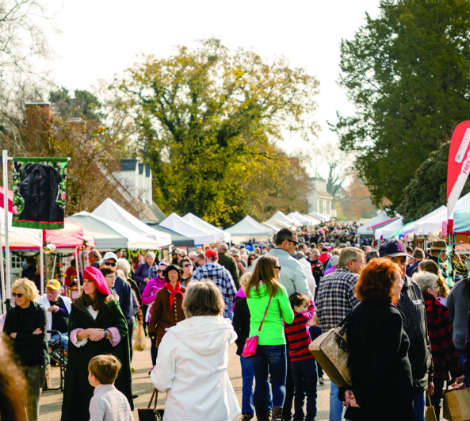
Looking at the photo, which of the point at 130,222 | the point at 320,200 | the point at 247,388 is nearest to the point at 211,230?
the point at 130,222

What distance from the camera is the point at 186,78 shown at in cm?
4247

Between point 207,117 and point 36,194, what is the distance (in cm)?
3312

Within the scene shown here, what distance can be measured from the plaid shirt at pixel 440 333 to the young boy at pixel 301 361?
1.23 metres

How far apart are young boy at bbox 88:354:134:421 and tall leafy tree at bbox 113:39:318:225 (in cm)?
3743

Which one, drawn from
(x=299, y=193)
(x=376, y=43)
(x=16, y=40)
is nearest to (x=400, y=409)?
(x=16, y=40)

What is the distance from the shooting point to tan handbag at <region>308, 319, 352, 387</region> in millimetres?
4660

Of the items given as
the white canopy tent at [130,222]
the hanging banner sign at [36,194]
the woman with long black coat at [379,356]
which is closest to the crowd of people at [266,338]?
the woman with long black coat at [379,356]

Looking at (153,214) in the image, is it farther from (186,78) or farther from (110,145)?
(110,145)

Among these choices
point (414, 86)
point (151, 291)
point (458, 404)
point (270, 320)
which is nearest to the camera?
point (458, 404)

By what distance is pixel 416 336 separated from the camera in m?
5.52

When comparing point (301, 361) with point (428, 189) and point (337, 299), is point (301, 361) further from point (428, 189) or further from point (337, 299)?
point (428, 189)

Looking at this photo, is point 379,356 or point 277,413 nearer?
point 379,356

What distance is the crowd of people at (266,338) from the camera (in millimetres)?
4758

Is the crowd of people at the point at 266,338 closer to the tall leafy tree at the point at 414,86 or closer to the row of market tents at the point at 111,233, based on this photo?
the row of market tents at the point at 111,233
